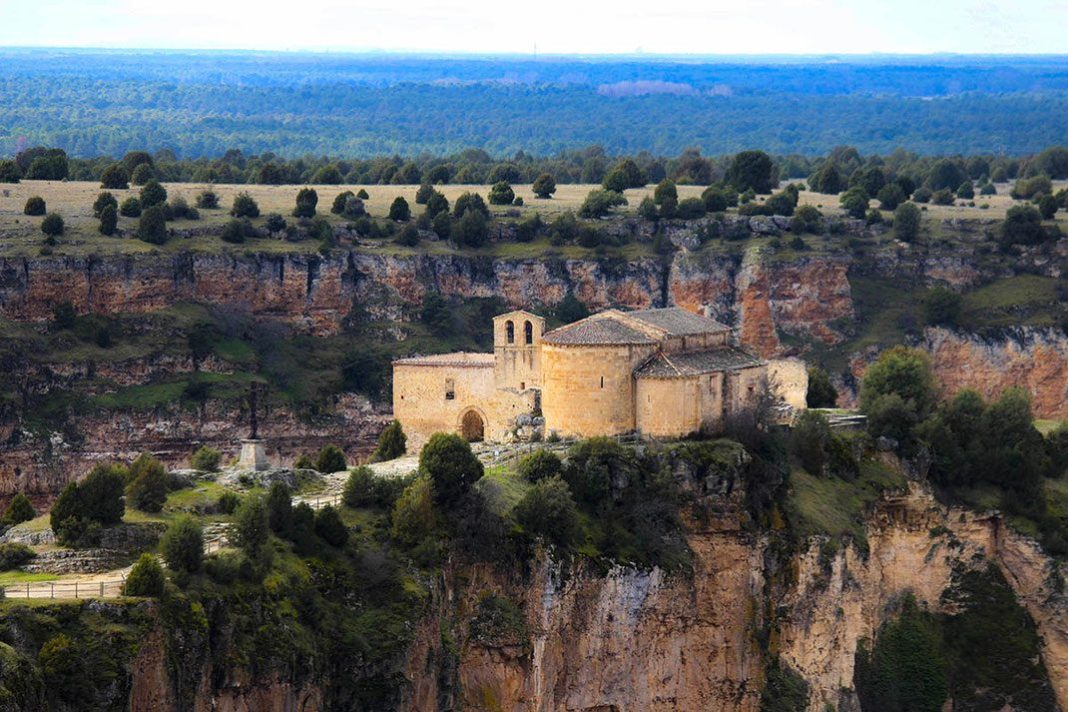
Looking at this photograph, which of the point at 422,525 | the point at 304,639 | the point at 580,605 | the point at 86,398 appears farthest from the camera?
the point at 86,398

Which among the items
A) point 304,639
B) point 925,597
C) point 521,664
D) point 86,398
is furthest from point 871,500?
point 86,398

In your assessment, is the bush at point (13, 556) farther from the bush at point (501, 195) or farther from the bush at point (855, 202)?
the bush at point (855, 202)

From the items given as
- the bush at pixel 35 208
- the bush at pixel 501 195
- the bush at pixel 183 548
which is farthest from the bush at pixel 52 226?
the bush at pixel 183 548

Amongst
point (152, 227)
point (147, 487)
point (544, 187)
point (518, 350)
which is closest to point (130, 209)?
point (152, 227)

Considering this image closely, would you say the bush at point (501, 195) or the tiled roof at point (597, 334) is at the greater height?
the tiled roof at point (597, 334)

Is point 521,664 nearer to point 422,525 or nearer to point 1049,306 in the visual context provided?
point 422,525
